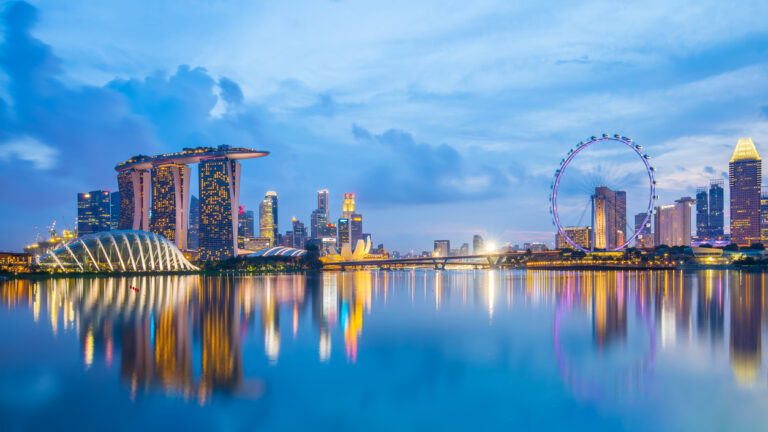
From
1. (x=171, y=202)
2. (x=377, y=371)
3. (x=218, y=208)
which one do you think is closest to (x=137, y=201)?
(x=171, y=202)

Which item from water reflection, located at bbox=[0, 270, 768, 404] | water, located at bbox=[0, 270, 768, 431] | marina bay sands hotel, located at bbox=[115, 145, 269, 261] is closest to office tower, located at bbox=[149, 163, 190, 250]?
marina bay sands hotel, located at bbox=[115, 145, 269, 261]

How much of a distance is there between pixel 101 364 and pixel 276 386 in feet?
23.4

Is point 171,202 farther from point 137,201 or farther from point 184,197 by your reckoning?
point 137,201

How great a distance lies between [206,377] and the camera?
1742cm

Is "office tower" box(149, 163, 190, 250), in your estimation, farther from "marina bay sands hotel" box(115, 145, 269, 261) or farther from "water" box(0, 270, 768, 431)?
"water" box(0, 270, 768, 431)

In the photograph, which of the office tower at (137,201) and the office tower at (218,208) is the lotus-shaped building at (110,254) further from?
the office tower at (137,201)

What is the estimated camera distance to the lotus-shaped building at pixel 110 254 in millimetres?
100312

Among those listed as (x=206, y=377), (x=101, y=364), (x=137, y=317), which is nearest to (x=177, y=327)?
(x=137, y=317)

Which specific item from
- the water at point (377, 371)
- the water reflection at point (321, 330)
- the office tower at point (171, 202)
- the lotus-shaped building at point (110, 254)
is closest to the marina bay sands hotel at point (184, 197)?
the office tower at point (171, 202)

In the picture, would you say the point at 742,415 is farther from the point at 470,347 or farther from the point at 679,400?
the point at 470,347

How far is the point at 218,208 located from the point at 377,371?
181 m

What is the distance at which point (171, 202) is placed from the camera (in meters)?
197

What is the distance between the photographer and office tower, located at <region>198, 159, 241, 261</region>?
613 feet

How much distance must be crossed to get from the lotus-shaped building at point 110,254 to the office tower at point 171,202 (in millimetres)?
76916
